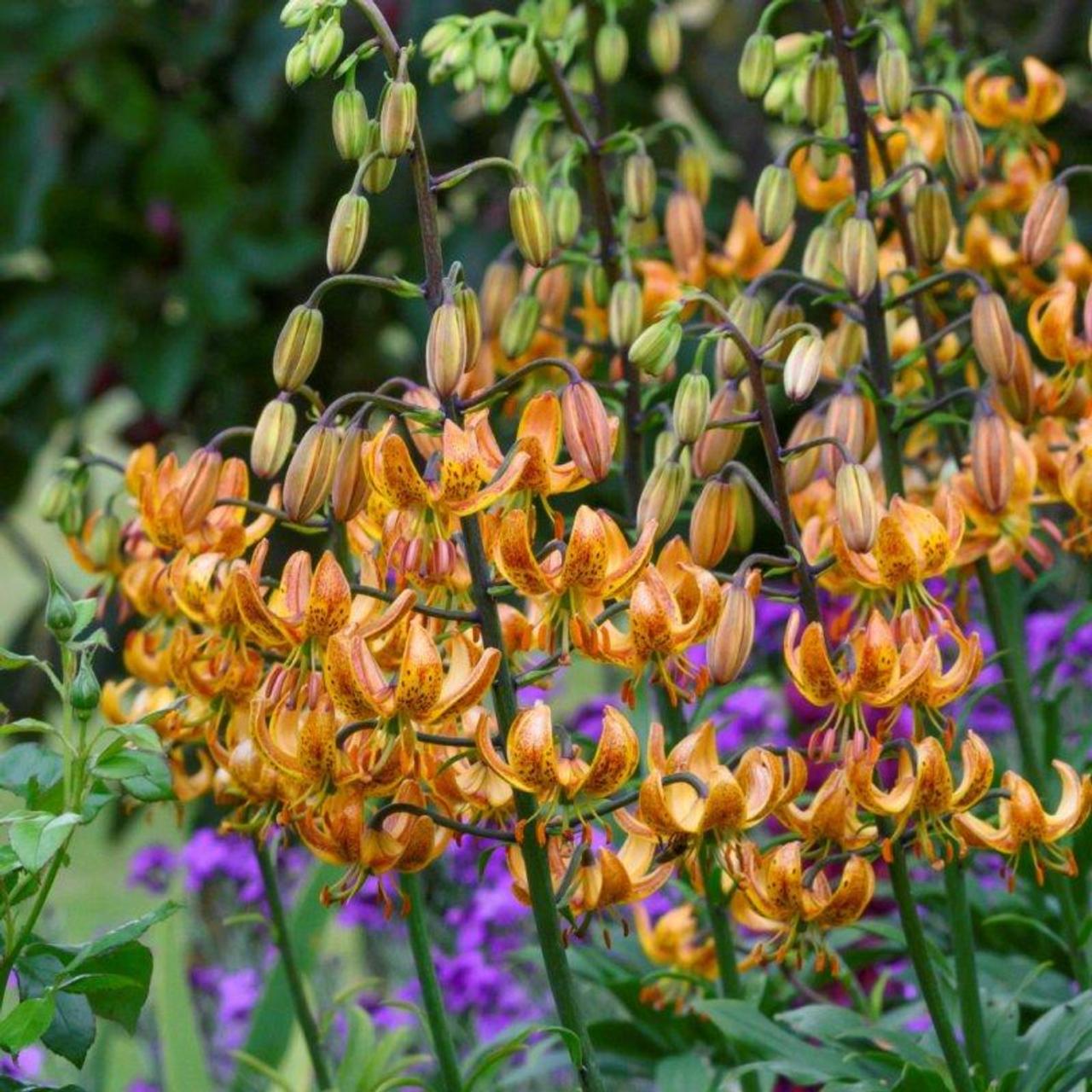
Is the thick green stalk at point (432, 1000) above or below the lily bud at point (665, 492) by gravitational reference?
below

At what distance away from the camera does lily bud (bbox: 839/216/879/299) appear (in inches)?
56.7

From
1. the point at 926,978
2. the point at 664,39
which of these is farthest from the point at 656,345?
the point at 664,39

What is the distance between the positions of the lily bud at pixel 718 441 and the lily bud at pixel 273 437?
291 mm

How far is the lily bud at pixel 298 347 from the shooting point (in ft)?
3.98

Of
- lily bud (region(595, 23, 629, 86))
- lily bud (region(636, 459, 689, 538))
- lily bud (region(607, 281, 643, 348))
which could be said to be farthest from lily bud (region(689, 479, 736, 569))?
lily bud (region(595, 23, 629, 86))

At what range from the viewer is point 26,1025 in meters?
1.06

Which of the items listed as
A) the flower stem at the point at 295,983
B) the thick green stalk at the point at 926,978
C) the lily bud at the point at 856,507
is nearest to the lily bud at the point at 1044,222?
the lily bud at the point at 856,507

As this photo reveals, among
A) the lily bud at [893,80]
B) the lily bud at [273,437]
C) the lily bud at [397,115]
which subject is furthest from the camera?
the lily bud at [893,80]

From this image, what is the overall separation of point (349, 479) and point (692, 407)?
0.23 m

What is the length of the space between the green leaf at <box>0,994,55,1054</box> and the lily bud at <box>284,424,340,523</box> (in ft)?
1.09

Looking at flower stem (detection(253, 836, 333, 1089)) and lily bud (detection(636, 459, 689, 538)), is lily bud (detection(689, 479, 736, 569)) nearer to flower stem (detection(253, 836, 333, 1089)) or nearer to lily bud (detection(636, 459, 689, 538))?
lily bud (detection(636, 459, 689, 538))

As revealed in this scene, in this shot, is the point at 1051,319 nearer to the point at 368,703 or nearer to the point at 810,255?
the point at 810,255

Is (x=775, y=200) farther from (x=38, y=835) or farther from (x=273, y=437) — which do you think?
(x=38, y=835)

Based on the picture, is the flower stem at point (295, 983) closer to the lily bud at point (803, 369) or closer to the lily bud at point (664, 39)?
the lily bud at point (803, 369)
